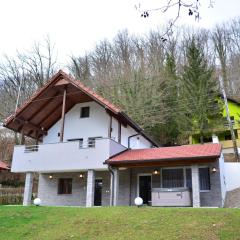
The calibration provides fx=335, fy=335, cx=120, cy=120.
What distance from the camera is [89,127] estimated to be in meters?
21.5

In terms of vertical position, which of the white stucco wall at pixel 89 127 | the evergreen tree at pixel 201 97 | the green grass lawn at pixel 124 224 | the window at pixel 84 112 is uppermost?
the evergreen tree at pixel 201 97

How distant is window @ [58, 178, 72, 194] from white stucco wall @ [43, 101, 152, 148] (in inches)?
102

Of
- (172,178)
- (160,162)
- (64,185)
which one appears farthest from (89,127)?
(172,178)

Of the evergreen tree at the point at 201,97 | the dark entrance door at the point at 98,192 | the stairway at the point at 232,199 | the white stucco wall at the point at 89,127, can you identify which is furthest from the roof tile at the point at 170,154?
the evergreen tree at the point at 201,97

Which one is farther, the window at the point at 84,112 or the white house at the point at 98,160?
the window at the point at 84,112

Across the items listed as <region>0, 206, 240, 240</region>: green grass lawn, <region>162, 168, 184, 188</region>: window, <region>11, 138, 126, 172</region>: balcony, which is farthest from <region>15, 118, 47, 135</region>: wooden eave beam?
<region>162, 168, 184, 188</region>: window

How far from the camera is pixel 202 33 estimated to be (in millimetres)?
41500

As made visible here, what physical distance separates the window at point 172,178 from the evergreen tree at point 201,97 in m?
13.9

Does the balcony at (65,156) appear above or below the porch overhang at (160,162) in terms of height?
above

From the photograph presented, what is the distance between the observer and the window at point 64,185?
840 inches

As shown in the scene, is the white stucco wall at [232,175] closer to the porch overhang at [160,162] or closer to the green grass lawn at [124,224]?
the porch overhang at [160,162]

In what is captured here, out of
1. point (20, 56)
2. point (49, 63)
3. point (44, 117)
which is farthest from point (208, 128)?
point (20, 56)

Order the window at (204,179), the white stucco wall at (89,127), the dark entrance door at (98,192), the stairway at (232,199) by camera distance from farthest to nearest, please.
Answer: the white stucco wall at (89,127) < the dark entrance door at (98,192) < the window at (204,179) < the stairway at (232,199)

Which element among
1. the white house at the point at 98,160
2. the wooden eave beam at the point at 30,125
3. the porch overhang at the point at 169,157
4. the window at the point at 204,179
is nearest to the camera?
the porch overhang at the point at 169,157
